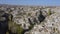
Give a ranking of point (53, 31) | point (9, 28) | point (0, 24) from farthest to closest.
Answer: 1. point (9, 28)
2. point (0, 24)
3. point (53, 31)

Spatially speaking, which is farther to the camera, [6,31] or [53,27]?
[6,31]

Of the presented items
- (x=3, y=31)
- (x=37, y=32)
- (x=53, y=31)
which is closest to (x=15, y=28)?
(x=3, y=31)

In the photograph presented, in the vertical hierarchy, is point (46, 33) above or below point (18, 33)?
above

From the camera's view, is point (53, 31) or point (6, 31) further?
point (6, 31)

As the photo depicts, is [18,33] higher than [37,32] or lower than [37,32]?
lower

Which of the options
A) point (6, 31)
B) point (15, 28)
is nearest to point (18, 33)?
point (15, 28)

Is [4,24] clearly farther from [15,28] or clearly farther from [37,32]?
[37,32]

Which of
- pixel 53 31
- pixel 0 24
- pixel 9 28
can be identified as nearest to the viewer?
pixel 53 31

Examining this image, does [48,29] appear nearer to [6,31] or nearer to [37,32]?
[37,32]
